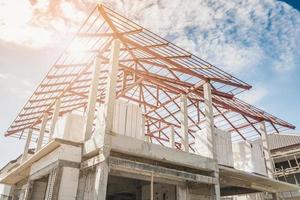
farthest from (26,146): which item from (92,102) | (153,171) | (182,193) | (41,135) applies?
(153,171)

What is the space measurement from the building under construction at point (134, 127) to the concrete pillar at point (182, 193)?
0.13 feet

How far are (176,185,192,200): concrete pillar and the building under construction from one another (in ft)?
0.13

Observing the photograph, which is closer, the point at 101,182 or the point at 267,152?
the point at 101,182

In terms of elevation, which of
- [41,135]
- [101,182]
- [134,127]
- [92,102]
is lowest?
[101,182]

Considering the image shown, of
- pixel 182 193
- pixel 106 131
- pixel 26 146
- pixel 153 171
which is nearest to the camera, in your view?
pixel 106 131

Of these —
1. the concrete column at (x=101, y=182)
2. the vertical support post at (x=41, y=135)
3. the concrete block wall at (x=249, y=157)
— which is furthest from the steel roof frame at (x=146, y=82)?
the concrete column at (x=101, y=182)

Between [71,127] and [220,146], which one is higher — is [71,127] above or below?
above

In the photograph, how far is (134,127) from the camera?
10719mm

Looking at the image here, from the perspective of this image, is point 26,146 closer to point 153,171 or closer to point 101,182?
point 153,171

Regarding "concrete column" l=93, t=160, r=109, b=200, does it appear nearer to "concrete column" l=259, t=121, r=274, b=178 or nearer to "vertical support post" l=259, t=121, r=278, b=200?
"vertical support post" l=259, t=121, r=278, b=200

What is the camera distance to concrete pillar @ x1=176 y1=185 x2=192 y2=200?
36.2 feet

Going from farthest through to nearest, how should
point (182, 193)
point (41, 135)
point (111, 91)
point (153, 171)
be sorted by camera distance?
1. point (41, 135)
2. point (182, 193)
3. point (111, 91)
4. point (153, 171)

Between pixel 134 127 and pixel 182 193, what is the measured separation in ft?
11.4

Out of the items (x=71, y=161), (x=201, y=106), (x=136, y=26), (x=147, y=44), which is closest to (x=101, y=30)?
(x=136, y=26)
